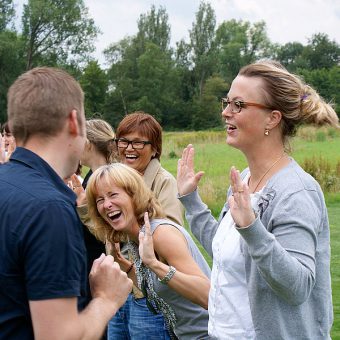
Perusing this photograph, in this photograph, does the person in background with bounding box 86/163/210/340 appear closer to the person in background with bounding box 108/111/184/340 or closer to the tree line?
the person in background with bounding box 108/111/184/340

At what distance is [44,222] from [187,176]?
5.29ft

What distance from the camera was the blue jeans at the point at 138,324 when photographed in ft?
12.0

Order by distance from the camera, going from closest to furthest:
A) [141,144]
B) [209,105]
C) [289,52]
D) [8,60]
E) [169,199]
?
[169,199], [141,144], [8,60], [209,105], [289,52]

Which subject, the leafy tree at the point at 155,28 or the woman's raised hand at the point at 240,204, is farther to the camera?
the leafy tree at the point at 155,28

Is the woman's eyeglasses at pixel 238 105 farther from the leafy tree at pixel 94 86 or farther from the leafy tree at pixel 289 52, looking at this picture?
the leafy tree at pixel 289 52

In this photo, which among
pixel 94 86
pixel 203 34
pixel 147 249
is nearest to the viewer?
pixel 147 249

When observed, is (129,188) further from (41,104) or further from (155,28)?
(155,28)

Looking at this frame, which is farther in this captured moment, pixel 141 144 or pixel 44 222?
pixel 141 144

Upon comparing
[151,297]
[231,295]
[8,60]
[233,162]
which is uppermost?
[8,60]

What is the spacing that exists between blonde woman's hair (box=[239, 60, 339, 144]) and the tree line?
1223 inches

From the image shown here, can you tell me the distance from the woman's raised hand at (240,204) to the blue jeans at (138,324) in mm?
1371

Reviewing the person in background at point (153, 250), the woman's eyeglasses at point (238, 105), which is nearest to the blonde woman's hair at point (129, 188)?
the person in background at point (153, 250)

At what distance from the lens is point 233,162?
72.2ft

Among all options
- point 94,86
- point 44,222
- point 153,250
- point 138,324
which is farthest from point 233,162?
point 94,86
